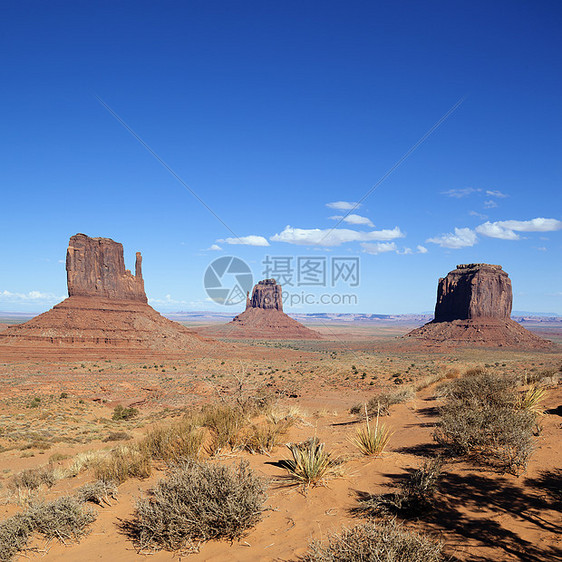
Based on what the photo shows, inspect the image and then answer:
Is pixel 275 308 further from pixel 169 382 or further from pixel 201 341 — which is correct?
pixel 169 382

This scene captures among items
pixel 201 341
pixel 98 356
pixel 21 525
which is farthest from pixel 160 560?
pixel 201 341

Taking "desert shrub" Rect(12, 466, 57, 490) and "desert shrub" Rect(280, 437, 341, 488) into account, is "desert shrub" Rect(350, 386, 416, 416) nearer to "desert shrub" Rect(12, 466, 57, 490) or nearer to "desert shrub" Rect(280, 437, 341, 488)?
"desert shrub" Rect(280, 437, 341, 488)

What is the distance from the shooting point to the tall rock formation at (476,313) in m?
81.7

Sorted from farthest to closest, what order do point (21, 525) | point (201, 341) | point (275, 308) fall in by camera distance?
point (275, 308), point (201, 341), point (21, 525)

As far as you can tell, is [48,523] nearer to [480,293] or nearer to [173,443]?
[173,443]

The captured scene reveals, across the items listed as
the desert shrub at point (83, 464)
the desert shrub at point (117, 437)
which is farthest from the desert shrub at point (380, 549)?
the desert shrub at point (117, 437)

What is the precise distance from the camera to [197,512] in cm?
443

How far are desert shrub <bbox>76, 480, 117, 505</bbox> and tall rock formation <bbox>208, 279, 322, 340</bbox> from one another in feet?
363

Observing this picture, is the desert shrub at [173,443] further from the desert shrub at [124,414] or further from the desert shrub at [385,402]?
the desert shrub at [124,414]

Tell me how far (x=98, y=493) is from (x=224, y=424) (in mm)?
2825

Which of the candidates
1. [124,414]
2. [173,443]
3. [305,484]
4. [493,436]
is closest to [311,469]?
[305,484]

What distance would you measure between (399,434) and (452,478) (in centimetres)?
364

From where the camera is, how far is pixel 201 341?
237 ft

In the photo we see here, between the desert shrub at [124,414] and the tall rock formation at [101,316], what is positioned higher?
the tall rock formation at [101,316]
